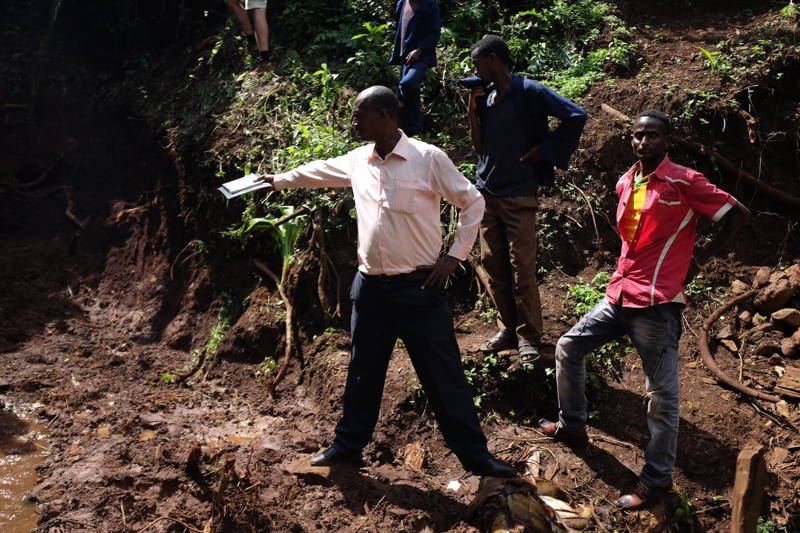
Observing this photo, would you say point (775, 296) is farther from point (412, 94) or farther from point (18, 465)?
point (18, 465)

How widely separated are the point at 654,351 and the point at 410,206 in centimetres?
144

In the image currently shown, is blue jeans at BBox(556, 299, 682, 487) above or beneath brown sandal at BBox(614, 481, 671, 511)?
above

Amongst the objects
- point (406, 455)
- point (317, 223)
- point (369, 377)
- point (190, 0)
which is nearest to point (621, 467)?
point (406, 455)

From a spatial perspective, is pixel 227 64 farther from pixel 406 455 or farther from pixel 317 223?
pixel 406 455

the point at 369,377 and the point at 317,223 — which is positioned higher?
the point at 317,223

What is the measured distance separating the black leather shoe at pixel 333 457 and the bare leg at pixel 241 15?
223 inches

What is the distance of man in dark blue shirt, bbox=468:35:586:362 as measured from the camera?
13.9 ft

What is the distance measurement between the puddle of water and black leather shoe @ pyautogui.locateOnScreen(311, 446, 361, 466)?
1.64m

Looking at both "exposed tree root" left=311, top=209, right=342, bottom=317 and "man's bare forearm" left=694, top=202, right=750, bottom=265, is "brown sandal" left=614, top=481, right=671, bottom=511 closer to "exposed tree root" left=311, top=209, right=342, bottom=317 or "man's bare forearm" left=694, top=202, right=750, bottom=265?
"man's bare forearm" left=694, top=202, right=750, bottom=265

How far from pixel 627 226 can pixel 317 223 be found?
9.78 ft

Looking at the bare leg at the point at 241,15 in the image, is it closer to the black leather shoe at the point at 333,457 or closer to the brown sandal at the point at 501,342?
the brown sandal at the point at 501,342

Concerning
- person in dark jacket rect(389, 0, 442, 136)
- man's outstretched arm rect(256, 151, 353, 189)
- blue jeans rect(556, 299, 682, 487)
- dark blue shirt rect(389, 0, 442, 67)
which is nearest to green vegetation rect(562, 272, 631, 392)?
blue jeans rect(556, 299, 682, 487)

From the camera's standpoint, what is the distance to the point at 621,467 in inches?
161

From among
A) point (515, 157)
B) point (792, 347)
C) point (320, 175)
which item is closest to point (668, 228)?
point (515, 157)
